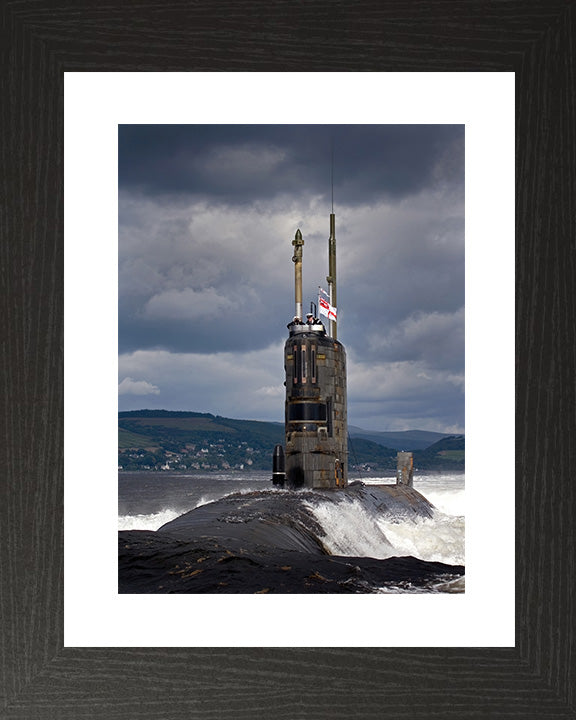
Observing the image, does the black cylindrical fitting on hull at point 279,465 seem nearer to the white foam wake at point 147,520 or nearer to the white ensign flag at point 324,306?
the white ensign flag at point 324,306

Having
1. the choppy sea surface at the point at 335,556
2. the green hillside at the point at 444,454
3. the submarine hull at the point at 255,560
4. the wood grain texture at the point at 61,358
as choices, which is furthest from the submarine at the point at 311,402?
the green hillside at the point at 444,454

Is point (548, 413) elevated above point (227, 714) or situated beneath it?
elevated above

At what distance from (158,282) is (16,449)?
102 ft

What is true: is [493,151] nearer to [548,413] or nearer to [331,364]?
[548,413]

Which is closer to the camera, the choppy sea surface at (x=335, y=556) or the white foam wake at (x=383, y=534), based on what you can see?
the choppy sea surface at (x=335, y=556)

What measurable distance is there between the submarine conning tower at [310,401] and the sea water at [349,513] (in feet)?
2.26

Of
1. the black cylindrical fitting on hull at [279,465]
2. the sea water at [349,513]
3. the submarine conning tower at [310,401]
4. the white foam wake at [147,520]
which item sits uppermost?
the submarine conning tower at [310,401]

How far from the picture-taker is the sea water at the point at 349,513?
1098cm

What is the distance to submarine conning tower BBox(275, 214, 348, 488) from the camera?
1116 cm

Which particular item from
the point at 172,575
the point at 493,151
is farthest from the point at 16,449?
the point at 493,151

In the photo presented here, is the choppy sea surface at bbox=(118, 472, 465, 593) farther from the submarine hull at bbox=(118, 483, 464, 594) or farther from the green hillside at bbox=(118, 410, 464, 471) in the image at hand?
the green hillside at bbox=(118, 410, 464, 471)

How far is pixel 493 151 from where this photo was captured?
4422mm

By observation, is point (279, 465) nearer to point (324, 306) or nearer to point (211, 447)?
point (324, 306)

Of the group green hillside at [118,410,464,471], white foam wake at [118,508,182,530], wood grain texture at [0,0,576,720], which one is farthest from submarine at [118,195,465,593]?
green hillside at [118,410,464,471]
